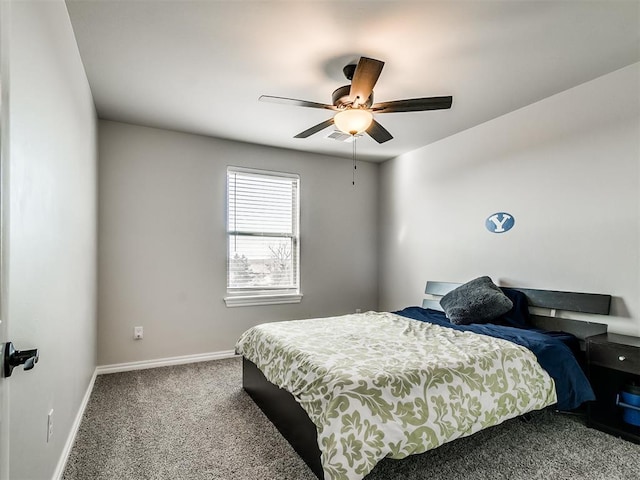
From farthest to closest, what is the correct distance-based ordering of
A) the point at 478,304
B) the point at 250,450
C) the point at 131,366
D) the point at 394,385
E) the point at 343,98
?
the point at 131,366 → the point at 478,304 → the point at 343,98 → the point at 250,450 → the point at 394,385

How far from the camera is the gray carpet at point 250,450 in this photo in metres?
1.96

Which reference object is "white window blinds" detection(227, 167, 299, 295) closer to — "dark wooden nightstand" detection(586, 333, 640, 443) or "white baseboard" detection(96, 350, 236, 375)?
"white baseboard" detection(96, 350, 236, 375)

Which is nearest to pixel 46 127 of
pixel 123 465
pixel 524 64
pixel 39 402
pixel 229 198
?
pixel 39 402

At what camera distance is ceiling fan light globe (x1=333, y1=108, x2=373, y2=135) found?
8.06ft

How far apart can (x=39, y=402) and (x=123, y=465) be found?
74 centimetres

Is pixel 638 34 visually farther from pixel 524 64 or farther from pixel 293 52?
pixel 293 52

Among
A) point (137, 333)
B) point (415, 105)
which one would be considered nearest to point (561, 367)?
point (415, 105)

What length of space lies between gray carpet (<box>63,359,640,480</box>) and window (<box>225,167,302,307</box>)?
64.6 inches

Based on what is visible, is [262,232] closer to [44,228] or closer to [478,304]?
[478,304]

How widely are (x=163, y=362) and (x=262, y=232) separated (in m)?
1.82

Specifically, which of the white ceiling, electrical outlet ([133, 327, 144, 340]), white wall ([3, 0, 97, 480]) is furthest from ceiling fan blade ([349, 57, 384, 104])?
electrical outlet ([133, 327, 144, 340])

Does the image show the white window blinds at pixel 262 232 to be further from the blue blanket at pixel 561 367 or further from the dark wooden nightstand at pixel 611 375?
the dark wooden nightstand at pixel 611 375

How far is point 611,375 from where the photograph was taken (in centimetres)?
252

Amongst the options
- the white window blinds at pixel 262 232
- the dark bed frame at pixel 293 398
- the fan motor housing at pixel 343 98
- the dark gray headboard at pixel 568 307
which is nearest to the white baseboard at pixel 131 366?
the white window blinds at pixel 262 232
